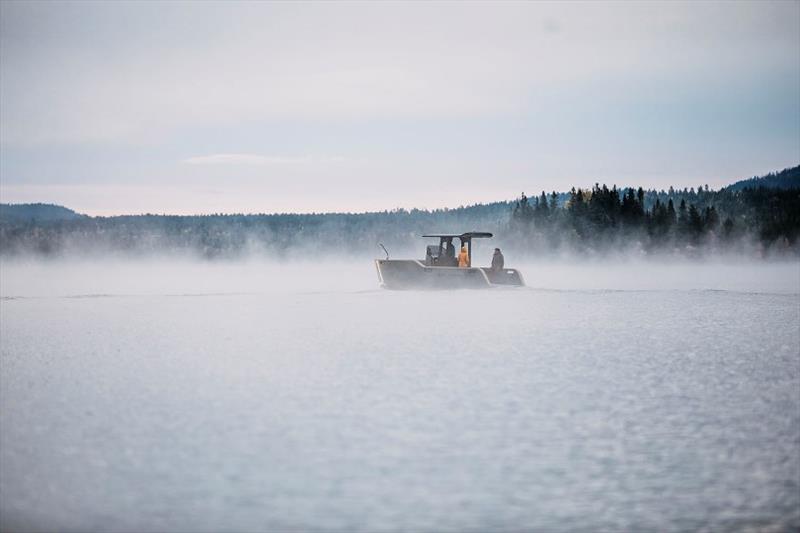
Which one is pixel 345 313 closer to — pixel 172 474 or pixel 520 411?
pixel 520 411

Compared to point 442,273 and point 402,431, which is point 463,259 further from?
point 402,431

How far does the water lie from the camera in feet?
23.2

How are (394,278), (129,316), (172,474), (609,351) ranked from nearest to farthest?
(172,474) < (609,351) < (129,316) < (394,278)

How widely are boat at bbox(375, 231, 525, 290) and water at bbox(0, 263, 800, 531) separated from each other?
52.7 feet

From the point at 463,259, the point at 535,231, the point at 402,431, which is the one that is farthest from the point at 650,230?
the point at 402,431

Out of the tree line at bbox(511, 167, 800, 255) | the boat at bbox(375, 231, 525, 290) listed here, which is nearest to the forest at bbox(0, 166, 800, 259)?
the tree line at bbox(511, 167, 800, 255)

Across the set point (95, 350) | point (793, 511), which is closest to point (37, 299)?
point (95, 350)

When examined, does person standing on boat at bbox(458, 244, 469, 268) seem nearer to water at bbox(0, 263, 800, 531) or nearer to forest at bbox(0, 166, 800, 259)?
water at bbox(0, 263, 800, 531)

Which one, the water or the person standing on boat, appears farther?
the person standing on boat

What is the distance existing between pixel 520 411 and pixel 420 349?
689 cm

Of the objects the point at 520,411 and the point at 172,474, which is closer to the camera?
the point at 172,474

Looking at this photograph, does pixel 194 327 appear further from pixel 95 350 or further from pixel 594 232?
pixel 594 232

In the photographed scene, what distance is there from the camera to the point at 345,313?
91.0ft

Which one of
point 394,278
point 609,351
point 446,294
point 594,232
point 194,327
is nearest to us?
point 609,351
